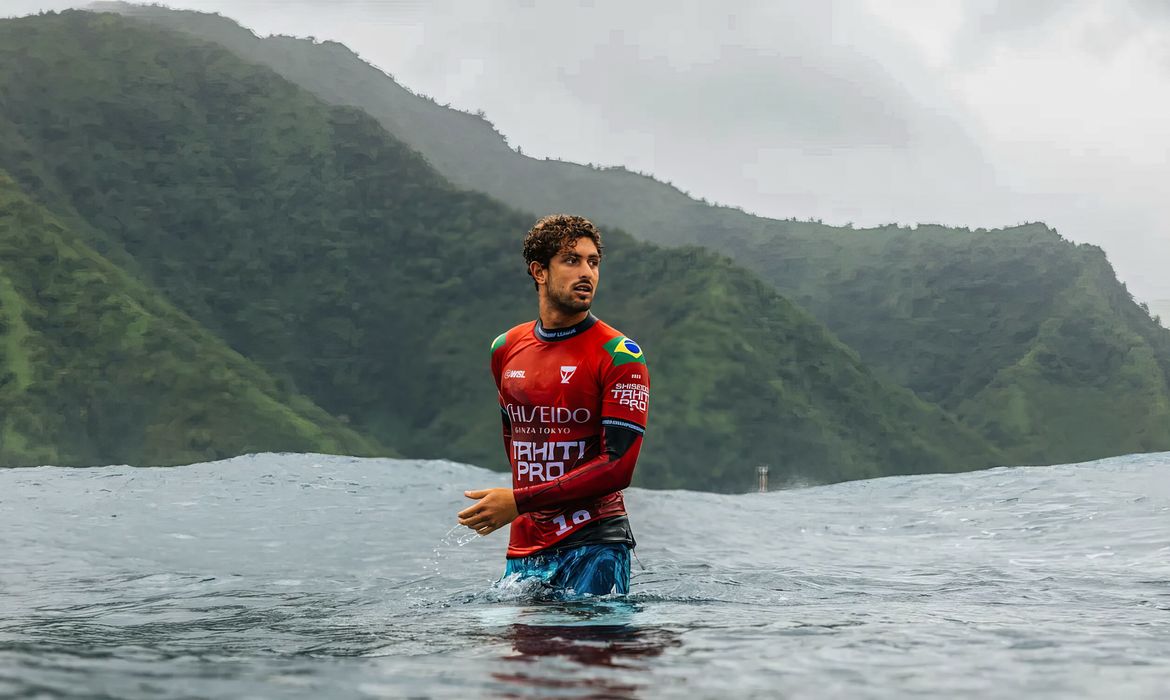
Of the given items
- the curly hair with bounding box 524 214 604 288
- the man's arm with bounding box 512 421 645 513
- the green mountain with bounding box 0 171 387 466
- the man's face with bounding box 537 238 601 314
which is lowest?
the man's arm with bounding box 512 421 645 513

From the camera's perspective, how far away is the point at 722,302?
102812mm

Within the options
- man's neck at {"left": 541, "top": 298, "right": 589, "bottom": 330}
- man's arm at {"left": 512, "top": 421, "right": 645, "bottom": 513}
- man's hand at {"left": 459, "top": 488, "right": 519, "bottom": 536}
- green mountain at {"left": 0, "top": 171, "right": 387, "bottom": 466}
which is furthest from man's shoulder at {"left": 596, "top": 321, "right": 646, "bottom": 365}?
green mountain at {"left": 0, "top": 171, "right": 387, "bottom": 466}

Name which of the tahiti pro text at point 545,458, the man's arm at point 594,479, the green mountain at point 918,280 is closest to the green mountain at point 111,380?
the green mountain at point 918,280

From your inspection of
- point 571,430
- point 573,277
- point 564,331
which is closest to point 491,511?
point 571,430

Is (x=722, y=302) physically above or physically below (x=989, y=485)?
above

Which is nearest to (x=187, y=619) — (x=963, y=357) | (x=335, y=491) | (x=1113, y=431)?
(x=335, y=491)

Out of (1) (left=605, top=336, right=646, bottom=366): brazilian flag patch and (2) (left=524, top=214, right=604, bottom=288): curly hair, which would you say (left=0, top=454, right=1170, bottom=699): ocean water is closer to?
(1) (left=605, top=336, right=646, bottom=366): brazilian flag patch

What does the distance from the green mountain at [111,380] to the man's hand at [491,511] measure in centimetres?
7653

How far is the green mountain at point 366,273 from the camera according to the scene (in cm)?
9781

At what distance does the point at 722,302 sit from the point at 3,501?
8443 cm

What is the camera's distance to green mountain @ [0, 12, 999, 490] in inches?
3851

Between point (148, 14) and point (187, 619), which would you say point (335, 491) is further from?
point (148, 14)

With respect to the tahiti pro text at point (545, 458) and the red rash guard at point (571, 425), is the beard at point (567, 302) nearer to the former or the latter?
the red rash guard at point (571, 425)

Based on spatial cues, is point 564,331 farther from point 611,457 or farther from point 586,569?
point 586,569
